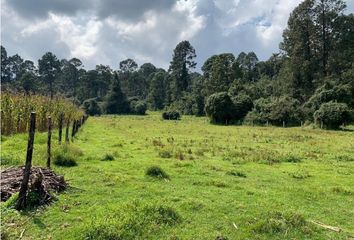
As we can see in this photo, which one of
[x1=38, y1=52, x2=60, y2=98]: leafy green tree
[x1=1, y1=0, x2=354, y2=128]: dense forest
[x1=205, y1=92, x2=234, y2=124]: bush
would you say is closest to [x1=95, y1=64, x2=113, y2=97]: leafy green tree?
[x1=38, y1=52, x2=60, y2=98]: leafy green tree

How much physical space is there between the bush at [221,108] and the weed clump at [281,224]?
54.8 metres

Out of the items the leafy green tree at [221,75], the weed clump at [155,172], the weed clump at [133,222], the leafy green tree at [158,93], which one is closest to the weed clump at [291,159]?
the weed clump at [155,172]

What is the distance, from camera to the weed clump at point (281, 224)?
9188mm

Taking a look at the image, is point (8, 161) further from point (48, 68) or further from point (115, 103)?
point (48, 68)

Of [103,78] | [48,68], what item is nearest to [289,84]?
[103,78]

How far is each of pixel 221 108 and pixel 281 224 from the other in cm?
5546

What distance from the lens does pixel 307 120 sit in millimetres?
58312

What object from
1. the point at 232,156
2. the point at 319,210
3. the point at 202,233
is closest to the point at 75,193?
the point at 202,233

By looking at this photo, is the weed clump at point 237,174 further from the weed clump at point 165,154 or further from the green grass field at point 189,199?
the weed clump at point 165,154

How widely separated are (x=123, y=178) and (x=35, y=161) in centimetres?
378

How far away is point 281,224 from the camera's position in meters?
9.43

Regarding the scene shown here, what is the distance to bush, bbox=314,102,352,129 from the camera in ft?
161

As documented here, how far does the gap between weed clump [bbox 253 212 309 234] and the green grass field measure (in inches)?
0.9

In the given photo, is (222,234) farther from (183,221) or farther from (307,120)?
(307,120)
